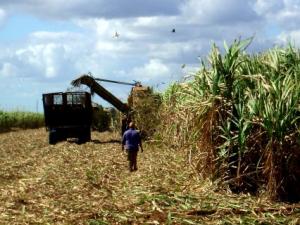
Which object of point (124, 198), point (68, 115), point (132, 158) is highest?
point (68, 115)

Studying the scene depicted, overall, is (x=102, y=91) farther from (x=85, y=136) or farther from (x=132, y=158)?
(x=132, y=158)

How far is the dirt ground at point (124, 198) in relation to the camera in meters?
10.4

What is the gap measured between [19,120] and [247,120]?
138 ft

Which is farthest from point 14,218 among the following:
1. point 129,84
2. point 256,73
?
point 129,84

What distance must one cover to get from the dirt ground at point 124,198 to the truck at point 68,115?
10046mm

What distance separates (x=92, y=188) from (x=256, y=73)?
4.39 metres

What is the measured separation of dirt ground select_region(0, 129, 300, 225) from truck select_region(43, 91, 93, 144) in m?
10.0

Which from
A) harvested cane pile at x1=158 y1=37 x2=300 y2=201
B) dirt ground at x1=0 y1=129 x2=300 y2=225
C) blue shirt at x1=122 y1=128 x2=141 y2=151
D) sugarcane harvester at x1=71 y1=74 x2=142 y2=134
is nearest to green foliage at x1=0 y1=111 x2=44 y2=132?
sugarcane harvester at x1=71 y1=74 x2=142 y2=134

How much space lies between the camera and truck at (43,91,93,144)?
29.5m

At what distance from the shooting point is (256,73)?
43.7 ft

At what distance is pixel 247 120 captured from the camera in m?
12.4

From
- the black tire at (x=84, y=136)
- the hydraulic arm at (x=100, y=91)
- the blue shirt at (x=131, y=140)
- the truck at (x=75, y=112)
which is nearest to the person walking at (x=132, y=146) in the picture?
the blue shirt at (x=131, y=140)

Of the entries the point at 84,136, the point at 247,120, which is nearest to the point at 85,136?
the point at 84,136

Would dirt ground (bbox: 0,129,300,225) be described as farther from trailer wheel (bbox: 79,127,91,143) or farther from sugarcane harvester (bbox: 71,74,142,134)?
sugarcane harvester (bbox: 71,74,142,134)
